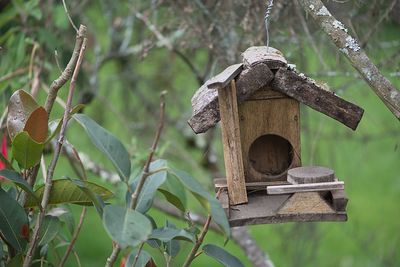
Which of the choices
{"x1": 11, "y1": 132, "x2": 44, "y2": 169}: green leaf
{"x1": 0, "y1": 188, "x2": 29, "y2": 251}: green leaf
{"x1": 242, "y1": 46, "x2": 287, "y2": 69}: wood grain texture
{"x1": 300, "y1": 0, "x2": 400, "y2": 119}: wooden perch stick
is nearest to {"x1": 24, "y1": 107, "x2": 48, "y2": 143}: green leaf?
{"x1": 11, "y1": 132, "x2": 44, "y2": 169}: green leaf

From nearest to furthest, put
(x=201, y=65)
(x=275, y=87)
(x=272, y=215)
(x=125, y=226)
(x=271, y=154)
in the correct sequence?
(x=125, y=226) < (x=272, y=215) < (x=275, y=87) < (x=271, y=154) < (x=201, y=65)

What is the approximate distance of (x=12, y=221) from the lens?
5.86 feet

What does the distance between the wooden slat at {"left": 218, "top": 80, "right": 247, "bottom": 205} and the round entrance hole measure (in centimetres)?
20

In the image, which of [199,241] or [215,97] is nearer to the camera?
[199,241]

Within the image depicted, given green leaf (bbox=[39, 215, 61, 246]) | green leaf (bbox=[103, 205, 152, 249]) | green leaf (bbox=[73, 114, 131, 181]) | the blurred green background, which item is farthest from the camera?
the blurred green background

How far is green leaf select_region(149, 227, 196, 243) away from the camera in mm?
1605

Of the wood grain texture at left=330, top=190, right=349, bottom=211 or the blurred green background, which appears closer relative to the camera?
the wood grain texture at left=330, top=190, right=349, bottom=211

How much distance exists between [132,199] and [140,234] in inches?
5.7

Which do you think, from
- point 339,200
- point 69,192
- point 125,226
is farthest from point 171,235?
point 339,200

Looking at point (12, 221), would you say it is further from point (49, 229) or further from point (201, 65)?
point (201, 65)

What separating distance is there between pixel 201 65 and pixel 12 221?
2662 mm

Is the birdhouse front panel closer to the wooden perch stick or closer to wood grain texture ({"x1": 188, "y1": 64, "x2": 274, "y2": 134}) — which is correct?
wood grain texture ({"x1": 188, "y1": 64, "x2": 274, "y2": 134})

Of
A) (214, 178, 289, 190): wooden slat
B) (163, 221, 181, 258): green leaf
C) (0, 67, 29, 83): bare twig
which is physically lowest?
(163, 221, 181, 258): green leaf

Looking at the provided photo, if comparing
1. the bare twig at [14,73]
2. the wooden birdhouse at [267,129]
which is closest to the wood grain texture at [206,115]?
the wooden birdhouse at [267,129]
